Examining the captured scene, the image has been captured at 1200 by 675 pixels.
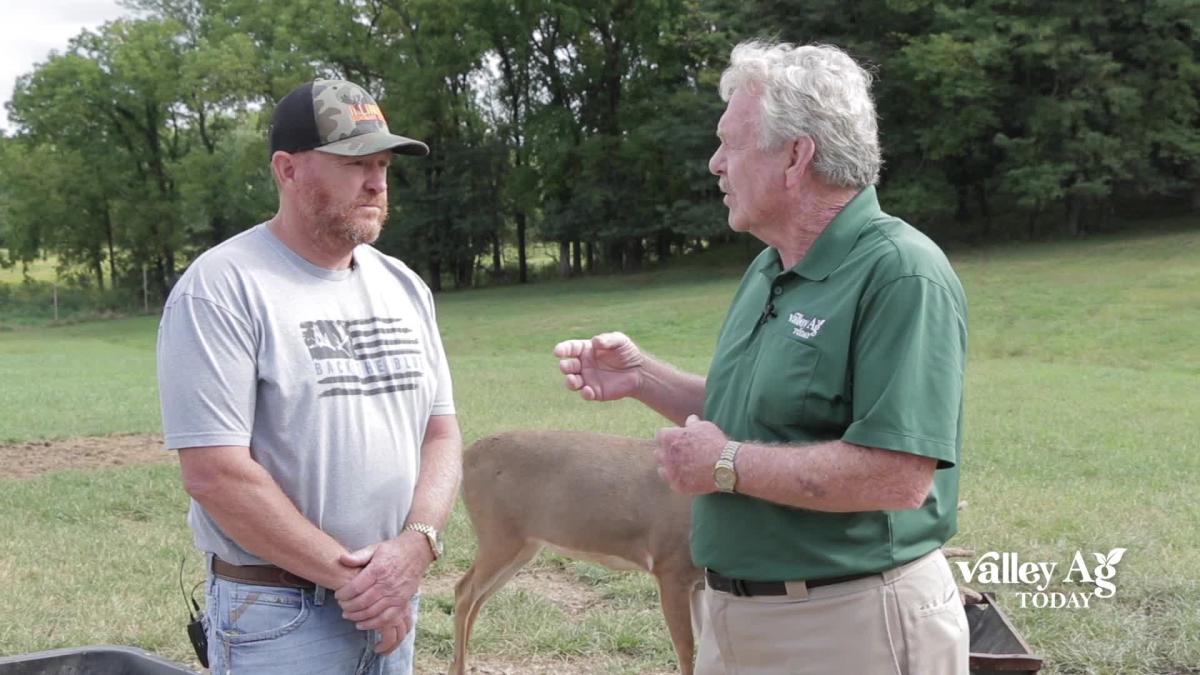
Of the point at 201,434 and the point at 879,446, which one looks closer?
the point at 879,446

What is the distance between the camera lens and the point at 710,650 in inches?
118

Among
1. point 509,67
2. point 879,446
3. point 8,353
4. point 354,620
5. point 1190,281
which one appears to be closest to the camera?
point 879,446

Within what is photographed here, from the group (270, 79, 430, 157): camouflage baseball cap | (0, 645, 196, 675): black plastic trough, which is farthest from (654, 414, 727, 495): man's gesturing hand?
(0, 645, 196, 675): black plastic trough

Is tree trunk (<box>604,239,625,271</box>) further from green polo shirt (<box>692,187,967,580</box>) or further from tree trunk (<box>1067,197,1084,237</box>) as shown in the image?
green polo shirt (<box>692,187,967,580</box>)

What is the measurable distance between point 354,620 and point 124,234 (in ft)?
157

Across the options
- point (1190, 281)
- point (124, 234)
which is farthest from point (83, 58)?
point (1190, 281)

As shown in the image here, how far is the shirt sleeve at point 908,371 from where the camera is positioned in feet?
7.88

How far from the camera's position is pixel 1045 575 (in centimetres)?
575

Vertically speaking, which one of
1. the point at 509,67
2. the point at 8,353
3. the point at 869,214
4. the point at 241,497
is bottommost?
the point at 8,353

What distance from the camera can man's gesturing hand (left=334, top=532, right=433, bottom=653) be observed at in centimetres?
282

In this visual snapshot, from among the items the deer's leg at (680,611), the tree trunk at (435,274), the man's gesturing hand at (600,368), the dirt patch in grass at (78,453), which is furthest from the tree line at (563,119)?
the man's gesturing hand at (600,368)

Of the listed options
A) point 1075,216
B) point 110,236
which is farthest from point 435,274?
point 1075,216

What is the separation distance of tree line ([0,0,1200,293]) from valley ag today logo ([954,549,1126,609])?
29.2m

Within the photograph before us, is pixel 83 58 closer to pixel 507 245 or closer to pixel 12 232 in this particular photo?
pixel 12 232
